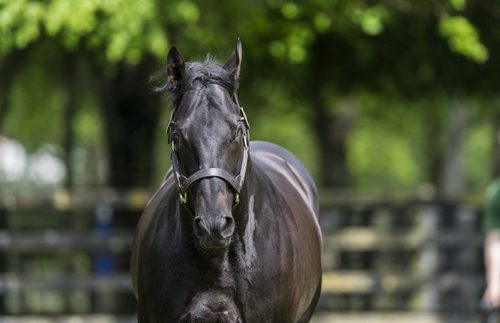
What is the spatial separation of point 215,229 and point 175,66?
3.17 ft

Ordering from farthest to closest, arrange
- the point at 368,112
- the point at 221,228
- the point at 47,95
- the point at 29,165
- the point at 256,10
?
the point at 29,165, the point at 368,112, the point at 47,95, the point at 256,10, the point at 221,228

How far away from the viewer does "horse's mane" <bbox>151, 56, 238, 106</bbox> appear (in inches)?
210

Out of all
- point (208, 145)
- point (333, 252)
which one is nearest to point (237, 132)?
point (208, 145)

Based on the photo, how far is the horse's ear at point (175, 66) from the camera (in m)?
5.41

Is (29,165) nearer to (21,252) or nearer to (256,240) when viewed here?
(21,252)

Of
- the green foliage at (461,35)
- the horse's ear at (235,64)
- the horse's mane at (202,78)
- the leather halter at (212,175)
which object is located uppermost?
the green foliage at (461,35)

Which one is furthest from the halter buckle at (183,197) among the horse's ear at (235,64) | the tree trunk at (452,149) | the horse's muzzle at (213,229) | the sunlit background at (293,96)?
the tree trunk at (452,149)

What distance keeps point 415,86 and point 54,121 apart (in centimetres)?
1165

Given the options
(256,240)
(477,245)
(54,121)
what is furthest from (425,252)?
(54,121)

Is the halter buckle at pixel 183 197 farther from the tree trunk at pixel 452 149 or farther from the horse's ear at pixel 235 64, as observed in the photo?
the tree trunk at pixel 452 149

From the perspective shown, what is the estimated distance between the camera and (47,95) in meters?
21.4

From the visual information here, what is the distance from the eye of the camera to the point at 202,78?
17.4 ft

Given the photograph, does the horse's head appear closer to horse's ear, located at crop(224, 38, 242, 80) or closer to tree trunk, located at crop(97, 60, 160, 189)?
horse's ear, located at crop(224, 38, 242, 80)

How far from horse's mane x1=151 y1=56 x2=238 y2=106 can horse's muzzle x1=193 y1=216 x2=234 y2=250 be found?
2.39 feet
